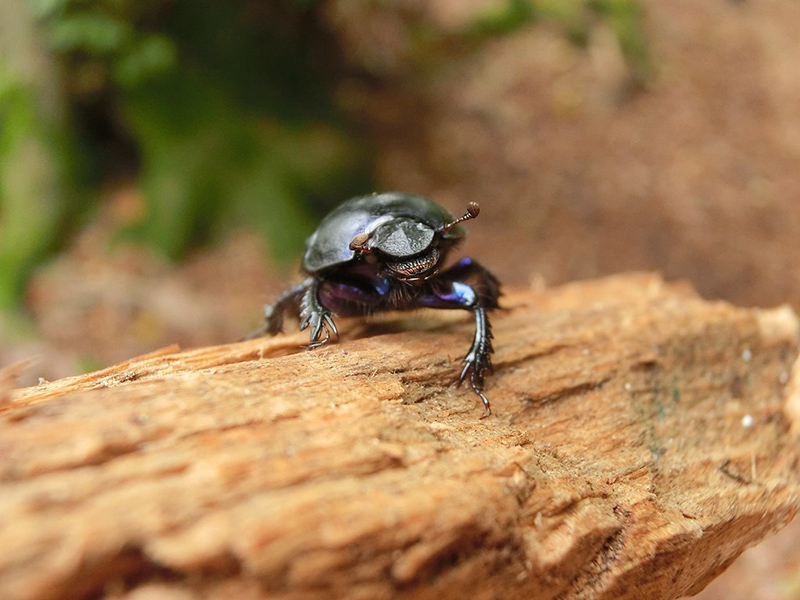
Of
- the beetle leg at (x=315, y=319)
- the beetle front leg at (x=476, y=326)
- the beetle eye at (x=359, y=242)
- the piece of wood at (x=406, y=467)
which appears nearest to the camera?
the piece of wood at (x=406, y=467)

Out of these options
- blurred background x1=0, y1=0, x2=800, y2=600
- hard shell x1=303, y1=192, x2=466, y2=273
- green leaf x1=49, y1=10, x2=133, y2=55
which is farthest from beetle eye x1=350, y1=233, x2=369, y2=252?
green leaf x1=49, y1=10, x2=133, y2=55

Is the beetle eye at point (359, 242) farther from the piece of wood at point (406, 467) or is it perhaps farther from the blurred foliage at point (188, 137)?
the blurred foliage at point (188, 137)

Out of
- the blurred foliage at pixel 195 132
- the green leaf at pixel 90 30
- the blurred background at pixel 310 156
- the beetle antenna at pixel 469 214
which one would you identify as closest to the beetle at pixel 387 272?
the beetle antenna at pixel 469 214

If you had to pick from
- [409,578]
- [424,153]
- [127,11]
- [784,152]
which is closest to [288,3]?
[127,11]

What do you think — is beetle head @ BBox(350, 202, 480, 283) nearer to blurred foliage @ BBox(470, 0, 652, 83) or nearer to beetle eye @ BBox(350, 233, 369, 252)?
beetle eye @ BBox(350, 233, 369, 252)

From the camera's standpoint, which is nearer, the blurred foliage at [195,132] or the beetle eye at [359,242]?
the beetle eye at [359,242]
